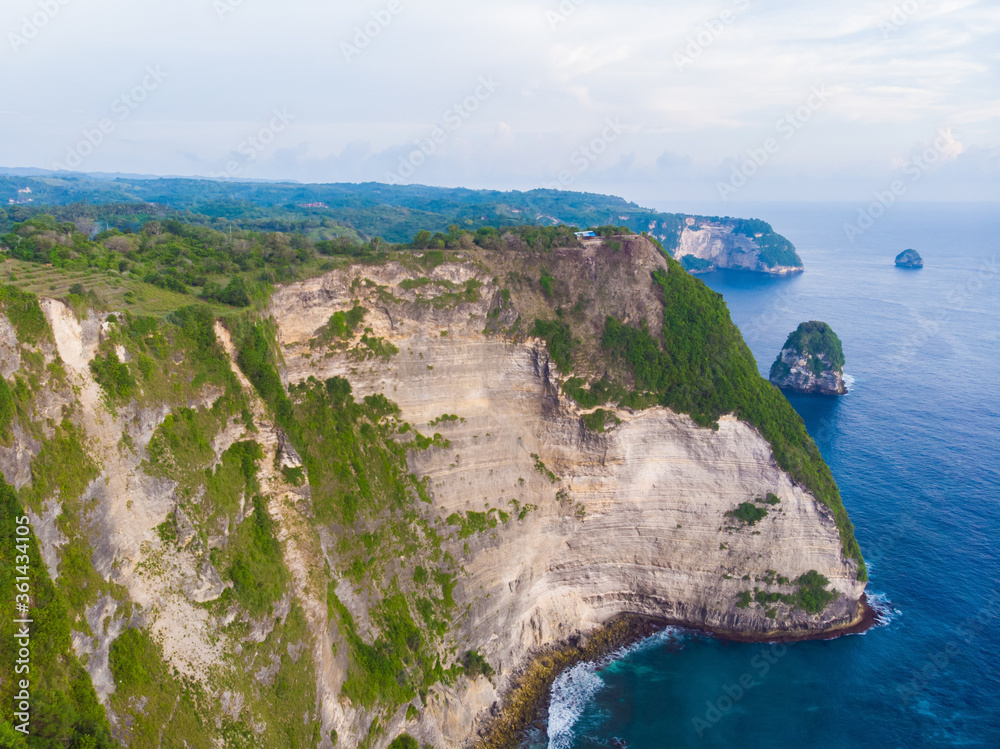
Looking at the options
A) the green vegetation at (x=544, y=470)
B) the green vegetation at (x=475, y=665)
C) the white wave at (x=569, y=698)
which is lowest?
the white wave at (x=569, y=698)

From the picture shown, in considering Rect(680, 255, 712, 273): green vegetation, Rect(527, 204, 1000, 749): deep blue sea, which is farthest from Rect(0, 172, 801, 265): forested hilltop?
Rect(527, 204, 1000, 749): deep blue sea

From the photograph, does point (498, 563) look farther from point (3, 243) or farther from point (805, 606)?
point (3, 243)

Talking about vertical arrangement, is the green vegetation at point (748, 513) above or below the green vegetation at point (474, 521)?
above

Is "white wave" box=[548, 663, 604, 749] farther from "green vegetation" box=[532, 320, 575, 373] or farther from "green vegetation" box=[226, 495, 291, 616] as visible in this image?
"green vegetation" box=[532, 320, 575, 373]

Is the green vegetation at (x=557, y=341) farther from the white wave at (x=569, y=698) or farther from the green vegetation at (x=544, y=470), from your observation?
the white wave at (x=569, y=698)

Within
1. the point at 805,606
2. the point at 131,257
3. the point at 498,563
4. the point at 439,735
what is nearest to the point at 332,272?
the point at 131,257

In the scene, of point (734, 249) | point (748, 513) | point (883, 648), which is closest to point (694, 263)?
point (734, 249)

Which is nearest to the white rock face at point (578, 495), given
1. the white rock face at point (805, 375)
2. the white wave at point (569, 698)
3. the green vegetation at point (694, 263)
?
the white wave at point (569, 698)

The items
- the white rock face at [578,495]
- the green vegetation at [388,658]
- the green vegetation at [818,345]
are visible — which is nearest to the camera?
the green vegetation at [388,658]
